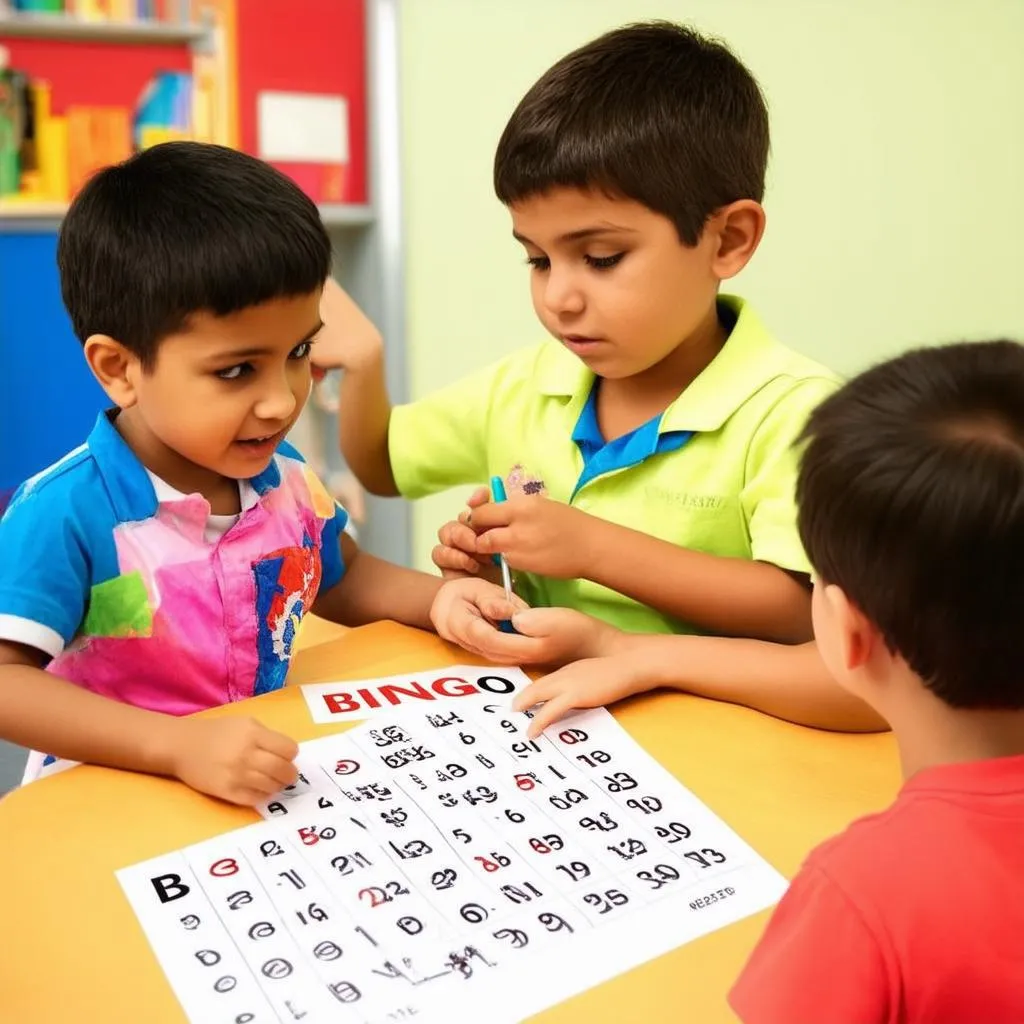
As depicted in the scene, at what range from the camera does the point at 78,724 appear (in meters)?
0.82

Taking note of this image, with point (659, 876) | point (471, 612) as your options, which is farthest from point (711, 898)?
point (471, 612)

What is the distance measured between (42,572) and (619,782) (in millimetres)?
439

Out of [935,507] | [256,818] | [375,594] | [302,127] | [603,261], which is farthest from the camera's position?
[302,127]

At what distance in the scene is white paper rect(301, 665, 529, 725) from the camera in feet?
2.90

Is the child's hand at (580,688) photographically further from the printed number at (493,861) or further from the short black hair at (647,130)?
the short black hair at (647,130)

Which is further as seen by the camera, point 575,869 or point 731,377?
point 731,377

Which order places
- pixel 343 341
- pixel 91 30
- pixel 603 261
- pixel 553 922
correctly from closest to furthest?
pixel 553 922 → pixel 603 261 → pixel 343 341 → pixel 91 30

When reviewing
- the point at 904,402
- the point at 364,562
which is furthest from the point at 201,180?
the point at 904,402

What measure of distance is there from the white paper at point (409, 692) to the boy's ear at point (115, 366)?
28cm

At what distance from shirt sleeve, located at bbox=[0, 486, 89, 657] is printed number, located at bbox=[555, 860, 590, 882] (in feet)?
1.37

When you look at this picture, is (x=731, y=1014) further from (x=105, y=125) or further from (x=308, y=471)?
(x=105, y=125)

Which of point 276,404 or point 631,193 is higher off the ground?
point 631,193

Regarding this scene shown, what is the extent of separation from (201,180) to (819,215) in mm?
2532

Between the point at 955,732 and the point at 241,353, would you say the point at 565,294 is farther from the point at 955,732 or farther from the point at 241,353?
the point at 955,732
